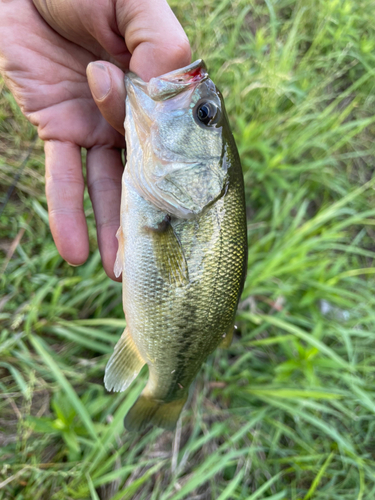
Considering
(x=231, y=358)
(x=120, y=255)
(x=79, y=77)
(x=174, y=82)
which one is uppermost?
(x=79, y=77)

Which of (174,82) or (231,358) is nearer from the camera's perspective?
(174,82)

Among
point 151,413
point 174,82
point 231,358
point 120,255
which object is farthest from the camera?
point 231,358

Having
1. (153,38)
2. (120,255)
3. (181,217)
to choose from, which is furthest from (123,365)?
(153,38)

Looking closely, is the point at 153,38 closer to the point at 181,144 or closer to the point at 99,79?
the point at 99,79

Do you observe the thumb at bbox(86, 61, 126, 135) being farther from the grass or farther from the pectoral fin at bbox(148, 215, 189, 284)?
the grass

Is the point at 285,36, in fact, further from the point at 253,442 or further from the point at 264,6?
the point at 253,442

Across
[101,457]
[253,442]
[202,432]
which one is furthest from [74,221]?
[253,442]
